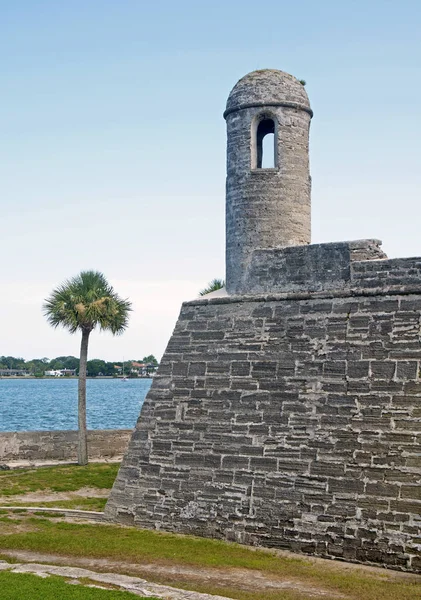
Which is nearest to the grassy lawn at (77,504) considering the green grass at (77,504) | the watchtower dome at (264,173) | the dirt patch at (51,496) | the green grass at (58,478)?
the green grass at (77,504)

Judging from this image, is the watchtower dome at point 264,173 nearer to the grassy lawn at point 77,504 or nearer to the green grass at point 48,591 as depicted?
the grassy lawn at point 77,504

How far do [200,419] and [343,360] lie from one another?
109 inches

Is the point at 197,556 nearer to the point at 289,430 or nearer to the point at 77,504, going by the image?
the point at 289,430

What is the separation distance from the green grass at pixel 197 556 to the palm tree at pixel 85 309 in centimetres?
829

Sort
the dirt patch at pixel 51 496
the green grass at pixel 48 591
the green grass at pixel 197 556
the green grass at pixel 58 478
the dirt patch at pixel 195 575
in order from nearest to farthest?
the green grass at pixel 48 591 < the green grass at pixel 197 556 < the dirt patch at pixel 195 575 < the dirt patch at pixel 51 496 < the green grass at pixel 58 478

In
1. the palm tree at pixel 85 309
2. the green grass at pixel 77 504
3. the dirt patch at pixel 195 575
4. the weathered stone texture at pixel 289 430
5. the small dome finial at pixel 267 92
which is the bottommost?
the dirt patch at pixel 195 575

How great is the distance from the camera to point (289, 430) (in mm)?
11961

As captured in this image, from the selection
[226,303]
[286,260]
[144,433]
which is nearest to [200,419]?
[144,433]

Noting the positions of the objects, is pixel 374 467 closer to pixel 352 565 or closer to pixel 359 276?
pixel 352 565

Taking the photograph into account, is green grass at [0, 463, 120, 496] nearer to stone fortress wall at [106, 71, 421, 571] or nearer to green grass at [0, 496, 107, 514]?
green grass at [0, 496, 107, 514]

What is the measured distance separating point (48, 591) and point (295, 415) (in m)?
4.90

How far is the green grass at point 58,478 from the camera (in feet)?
54.1

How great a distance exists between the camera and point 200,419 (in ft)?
42.6

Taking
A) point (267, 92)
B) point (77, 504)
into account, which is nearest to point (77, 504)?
point (77, 504)
